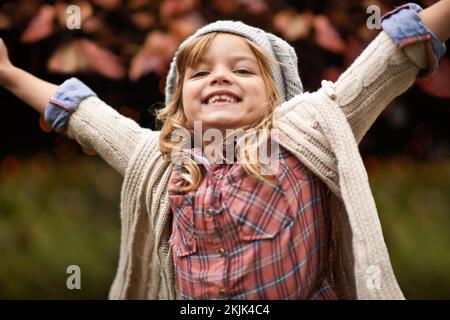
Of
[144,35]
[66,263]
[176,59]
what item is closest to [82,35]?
[144,35]

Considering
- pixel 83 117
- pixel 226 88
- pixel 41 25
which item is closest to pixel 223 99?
pixel 226 88

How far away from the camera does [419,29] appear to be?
1.48 meters

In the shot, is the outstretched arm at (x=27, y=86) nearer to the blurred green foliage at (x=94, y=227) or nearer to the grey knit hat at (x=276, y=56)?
the grey knit hat at (x=276, y=56)

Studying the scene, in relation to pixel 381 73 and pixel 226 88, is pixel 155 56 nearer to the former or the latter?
pixel 226 88

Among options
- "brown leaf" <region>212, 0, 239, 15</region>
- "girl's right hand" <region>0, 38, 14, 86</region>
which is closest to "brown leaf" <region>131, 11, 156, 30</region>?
"brown leaf" <region>212, 0, 239, 15</region>

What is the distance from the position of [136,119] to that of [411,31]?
1.76 metres

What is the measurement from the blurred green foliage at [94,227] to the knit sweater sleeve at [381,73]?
139 cm

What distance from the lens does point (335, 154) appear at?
1553 millimetres

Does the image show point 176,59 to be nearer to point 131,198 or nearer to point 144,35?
point 131,198

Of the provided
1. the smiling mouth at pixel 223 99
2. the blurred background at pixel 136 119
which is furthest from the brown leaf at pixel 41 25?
the smiling mouth at pixel 223 99

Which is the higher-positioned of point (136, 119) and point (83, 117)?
point (136, 119)

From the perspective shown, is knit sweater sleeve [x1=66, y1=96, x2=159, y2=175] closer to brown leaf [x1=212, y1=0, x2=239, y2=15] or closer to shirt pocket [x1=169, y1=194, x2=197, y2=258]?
shirt pocket [x1=169, y1=194, x2=197, y2=258]

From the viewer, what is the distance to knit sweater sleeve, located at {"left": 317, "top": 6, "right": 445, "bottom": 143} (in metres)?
1.50

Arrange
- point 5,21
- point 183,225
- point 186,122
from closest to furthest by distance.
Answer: point 183,225
point 186,122
point 5,21
